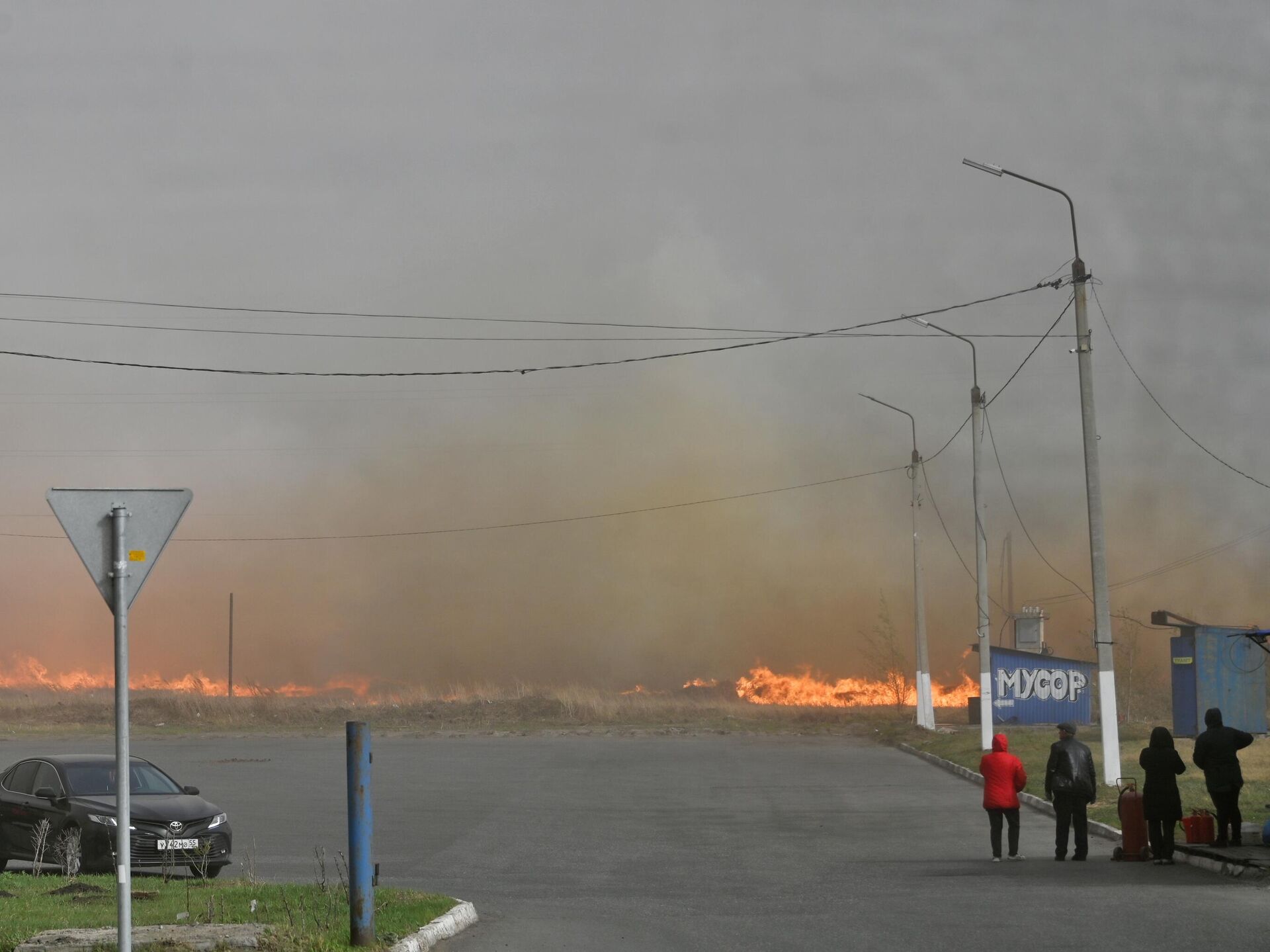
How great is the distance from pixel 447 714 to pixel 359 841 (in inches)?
2548

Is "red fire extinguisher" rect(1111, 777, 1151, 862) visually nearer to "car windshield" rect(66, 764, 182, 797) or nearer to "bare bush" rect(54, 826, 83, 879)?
"car windshield" rect(66, 764, 182, 797)

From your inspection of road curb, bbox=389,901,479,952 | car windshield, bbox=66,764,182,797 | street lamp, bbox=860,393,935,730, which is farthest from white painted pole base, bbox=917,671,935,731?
road curb, bbox=389,901,479,952

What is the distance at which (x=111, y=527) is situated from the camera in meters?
Answer: 8.41

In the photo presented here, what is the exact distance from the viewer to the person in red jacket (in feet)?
57.0

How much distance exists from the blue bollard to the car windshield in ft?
25.9

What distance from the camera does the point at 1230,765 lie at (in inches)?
661

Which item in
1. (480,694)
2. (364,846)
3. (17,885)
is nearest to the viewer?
(364,846)

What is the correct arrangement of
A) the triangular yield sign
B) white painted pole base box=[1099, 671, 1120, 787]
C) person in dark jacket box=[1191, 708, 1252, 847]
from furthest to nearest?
white painted pole base box=[1099, 671, 1120, 787], person in dark jacket box=[1191, 708, 1252, 847], the triangular yield sign

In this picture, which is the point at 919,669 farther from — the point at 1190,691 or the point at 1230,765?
the point at 1230,765

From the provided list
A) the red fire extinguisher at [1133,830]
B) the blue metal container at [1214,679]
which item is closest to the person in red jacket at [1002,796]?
the red fire extinguisher at [1133,830]

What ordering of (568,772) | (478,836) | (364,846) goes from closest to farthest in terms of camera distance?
(364,846) → (478,836) → (568,772)

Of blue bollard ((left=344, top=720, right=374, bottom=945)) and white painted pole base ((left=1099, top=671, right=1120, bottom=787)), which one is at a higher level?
blue bollard ((left=344, top=720, right=374, bottom=945))

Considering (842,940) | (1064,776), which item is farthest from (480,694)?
(842,940)

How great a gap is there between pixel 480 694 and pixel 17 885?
69343mm
